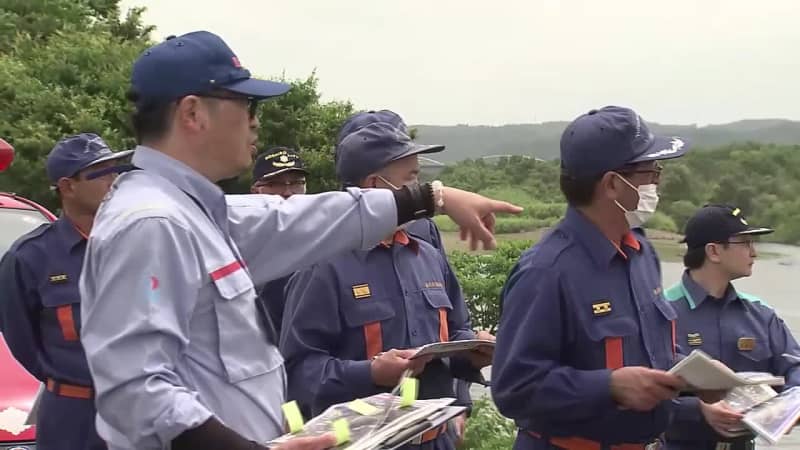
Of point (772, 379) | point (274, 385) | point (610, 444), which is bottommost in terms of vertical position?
point (610, 444)

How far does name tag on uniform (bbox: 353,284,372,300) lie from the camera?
164 inches

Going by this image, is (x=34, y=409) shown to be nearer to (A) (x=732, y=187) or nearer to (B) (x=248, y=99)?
(B) (x=248, y=99)

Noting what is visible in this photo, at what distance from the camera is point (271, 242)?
114 inches

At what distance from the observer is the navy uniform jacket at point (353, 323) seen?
412 centimetres

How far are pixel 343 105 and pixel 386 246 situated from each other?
1033cm

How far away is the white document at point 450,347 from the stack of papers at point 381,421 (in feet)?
2.86

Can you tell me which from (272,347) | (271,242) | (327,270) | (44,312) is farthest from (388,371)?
(44,312)

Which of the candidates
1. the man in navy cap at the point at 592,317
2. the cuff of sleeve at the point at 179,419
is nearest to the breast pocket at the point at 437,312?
the man in navy cap at the point at 592,317

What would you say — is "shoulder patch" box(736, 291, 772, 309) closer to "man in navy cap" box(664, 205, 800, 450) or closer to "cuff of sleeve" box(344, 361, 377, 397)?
"man in navy cap" box(664, 205, 800, 450)

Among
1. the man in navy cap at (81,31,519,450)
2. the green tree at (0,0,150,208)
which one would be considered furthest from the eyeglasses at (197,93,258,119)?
the green tree at (0,0,150,208)

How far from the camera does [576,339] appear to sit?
11.3 feet

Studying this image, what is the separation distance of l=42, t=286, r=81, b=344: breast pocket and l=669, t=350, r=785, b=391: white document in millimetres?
2703

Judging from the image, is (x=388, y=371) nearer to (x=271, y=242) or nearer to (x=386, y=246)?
(x=386, y=246)

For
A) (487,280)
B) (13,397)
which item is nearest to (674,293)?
(13,397)
